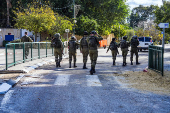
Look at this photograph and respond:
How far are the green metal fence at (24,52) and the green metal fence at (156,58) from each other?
654 centimetres

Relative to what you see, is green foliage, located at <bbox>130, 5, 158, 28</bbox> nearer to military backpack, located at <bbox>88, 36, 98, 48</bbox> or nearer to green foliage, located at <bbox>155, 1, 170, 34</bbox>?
green foliage, located at <bbox>155, 1, 170, 34</bbox>

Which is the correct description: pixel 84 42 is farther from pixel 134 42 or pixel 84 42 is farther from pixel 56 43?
pixel 134 42

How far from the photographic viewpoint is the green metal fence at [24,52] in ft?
43.1

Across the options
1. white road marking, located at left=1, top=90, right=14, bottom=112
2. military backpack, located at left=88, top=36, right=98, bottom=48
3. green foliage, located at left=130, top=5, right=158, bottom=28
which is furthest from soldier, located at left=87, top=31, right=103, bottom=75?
green foliage, located at left=130, top=5, right=158, bottom=28

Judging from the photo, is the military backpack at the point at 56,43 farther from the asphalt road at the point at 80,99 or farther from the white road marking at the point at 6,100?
the white road marking at the point at 6,100

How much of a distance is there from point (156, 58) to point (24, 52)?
754 cm

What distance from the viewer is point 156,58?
12086 millimetres

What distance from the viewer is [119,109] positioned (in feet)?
18.7

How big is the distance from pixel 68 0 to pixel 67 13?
2252 millimetres

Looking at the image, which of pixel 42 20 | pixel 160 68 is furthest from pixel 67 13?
pixel 160 68

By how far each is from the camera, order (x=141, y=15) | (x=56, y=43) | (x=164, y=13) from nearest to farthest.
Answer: (x=56, y=43) < (x=164, y=13) < (x=141, y=15)

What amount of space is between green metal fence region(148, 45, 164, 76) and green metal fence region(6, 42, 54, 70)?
258 inches

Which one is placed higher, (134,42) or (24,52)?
(134,42)

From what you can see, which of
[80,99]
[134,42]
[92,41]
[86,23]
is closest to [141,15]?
[86,23]
